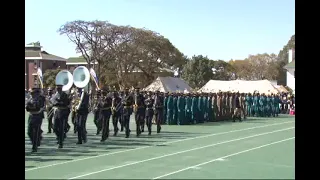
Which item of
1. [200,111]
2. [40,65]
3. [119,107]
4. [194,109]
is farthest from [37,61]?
[119,107]

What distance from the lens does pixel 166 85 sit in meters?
35.8

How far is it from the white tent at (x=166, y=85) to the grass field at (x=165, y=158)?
21.1 m

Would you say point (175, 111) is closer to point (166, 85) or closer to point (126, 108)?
point (126, 108)

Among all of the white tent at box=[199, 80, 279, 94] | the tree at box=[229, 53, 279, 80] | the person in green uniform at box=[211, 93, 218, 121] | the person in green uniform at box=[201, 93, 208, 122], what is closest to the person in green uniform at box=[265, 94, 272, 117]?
the person in green uniform at box=[211, 93, 218, 121]

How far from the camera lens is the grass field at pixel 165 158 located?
7539mm

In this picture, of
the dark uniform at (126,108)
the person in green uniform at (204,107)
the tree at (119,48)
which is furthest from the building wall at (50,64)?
the dark uniform at (126,108)

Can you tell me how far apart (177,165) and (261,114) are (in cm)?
1856

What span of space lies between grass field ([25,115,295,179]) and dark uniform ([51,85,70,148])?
38 centimetres

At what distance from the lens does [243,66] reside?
5659 cm

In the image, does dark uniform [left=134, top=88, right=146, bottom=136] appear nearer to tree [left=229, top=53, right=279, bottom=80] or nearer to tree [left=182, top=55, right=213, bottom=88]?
tree [left=182, top=55, right=213, bottom=88]

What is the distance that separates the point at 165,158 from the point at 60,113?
3.21 metres

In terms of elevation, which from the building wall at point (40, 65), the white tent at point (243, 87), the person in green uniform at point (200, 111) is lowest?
the person in green uniform at point (200, 111)

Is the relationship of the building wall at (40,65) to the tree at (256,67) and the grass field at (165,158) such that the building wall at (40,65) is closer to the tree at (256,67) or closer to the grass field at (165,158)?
the tree at (256,67)
